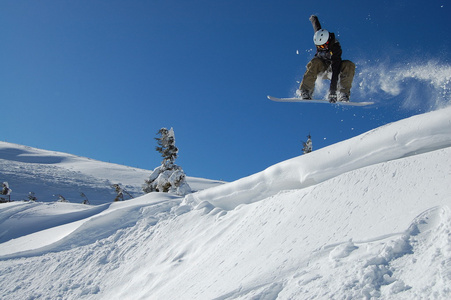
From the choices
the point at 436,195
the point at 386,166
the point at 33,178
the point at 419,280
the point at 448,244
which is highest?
the point at 33,178

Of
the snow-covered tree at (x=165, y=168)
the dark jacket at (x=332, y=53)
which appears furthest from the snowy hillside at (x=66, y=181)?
the dark jacket at (x=332, y=53)

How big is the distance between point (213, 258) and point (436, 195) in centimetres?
213

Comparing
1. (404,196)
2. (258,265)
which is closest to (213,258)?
(258,265)

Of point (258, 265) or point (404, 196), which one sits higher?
point (404, 196)

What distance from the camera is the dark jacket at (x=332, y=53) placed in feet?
26.6

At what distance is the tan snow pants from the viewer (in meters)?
8.28

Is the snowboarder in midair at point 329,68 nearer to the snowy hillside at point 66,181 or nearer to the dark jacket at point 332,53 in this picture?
the dark jacket at point 332,53

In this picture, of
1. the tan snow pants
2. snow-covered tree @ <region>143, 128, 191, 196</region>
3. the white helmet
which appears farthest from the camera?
snow-covered tree @ <region>143, 128, 191, 196</region>

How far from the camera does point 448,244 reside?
7.10ft

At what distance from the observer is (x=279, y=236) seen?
133 inches

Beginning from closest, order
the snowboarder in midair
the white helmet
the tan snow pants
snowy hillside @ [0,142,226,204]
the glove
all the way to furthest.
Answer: the white helmet, the snowboarder in midair, the tan snow pants, the glove, snowy hillside @ [0,142,226,204]

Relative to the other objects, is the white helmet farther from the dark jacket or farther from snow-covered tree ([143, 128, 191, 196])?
snow-covered tree ([143, 128, 191, 196])

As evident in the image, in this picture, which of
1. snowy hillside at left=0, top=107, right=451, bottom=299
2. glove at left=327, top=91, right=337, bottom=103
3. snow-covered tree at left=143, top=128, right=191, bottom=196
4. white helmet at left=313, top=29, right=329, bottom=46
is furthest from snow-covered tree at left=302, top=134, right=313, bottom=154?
snowy hillside at left=0, top=107, right=451, bottom=299

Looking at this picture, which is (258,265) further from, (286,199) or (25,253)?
(25,253)
